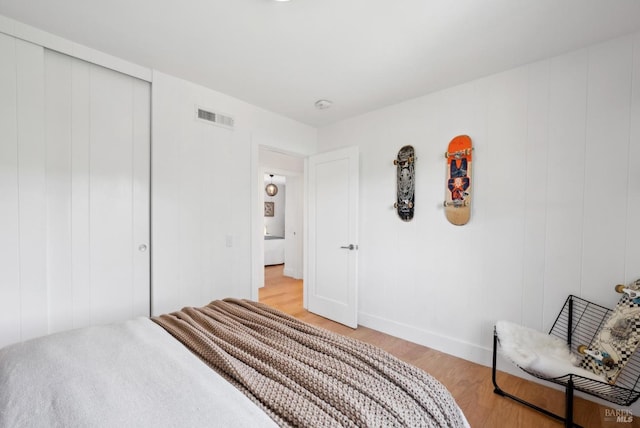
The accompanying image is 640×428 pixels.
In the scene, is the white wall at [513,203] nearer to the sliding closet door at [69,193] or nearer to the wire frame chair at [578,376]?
the wire frame chair at [578,376]

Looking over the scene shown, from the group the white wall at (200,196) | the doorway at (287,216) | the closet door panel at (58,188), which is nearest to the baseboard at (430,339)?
the white wall at (200,196)

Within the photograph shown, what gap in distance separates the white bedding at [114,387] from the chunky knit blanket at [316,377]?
7cm

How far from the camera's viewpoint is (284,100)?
9.73 feet

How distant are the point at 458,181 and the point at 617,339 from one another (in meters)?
1.46

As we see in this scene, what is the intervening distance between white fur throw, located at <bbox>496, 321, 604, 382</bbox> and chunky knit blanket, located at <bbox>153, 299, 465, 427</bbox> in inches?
41.6

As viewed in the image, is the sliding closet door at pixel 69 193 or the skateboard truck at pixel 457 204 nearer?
the sliding closet door at pixel 69 193

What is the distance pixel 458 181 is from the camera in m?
2.58

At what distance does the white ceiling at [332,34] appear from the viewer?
166 centimetres

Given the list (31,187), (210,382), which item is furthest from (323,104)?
(210,382)

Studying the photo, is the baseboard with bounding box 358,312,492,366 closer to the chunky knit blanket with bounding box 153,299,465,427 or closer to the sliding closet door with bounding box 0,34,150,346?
the chunky knit blanket with bounding box 153,299,465,427

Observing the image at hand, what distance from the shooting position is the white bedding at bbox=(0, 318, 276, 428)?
859mm

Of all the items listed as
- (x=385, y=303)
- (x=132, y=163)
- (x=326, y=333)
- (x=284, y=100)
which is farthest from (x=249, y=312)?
(x=284, y=100)

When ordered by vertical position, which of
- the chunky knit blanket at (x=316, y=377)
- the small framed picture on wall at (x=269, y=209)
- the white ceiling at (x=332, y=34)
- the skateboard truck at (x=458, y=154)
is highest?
the white ceiling at (x=332, y=34)

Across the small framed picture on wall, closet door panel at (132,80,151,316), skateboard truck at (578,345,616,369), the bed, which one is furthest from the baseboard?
the small framed picture on wall
